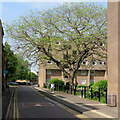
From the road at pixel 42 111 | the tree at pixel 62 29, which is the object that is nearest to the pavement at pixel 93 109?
the road at pixel 42 111

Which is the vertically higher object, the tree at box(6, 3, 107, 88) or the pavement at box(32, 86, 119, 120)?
the tree at box(6, 3, 107, 88)

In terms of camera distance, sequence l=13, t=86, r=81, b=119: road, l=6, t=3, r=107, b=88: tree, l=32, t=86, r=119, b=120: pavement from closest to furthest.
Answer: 1. l=32, t=86, r=119, b=120: pavement
2. l=13, t=86, r=81, b=119: road
3. l=6, t=3, r=107, b=88: tree

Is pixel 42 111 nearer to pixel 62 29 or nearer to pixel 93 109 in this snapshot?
pixel 93 109

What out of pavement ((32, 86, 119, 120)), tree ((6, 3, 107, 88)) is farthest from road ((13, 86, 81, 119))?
tree ((6, 3, 107, 88))

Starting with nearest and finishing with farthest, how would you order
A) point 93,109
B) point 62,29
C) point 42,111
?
→ 1. point 93,109
2. point 42,111
3. point 62,29

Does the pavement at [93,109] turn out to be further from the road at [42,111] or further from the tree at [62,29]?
the tree at [62,29]

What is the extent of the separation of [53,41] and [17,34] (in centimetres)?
471

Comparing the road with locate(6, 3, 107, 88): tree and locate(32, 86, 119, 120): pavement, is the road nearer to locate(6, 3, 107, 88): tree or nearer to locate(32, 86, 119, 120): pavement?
locate(32, 86, 119, 120): pavement

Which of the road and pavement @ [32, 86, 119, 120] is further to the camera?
the road

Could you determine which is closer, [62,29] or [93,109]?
[93,109]

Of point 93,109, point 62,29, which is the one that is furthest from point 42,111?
point 62,29

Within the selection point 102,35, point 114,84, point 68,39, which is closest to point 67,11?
point 68,39

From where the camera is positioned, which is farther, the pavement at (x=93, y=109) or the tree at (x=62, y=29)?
the tree at (x=62, y=29)

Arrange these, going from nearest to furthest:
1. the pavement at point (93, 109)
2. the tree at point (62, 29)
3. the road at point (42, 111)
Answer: the pavement at point (93, 109) → the road at point (42, 111) → the tree at point (62, 29)
